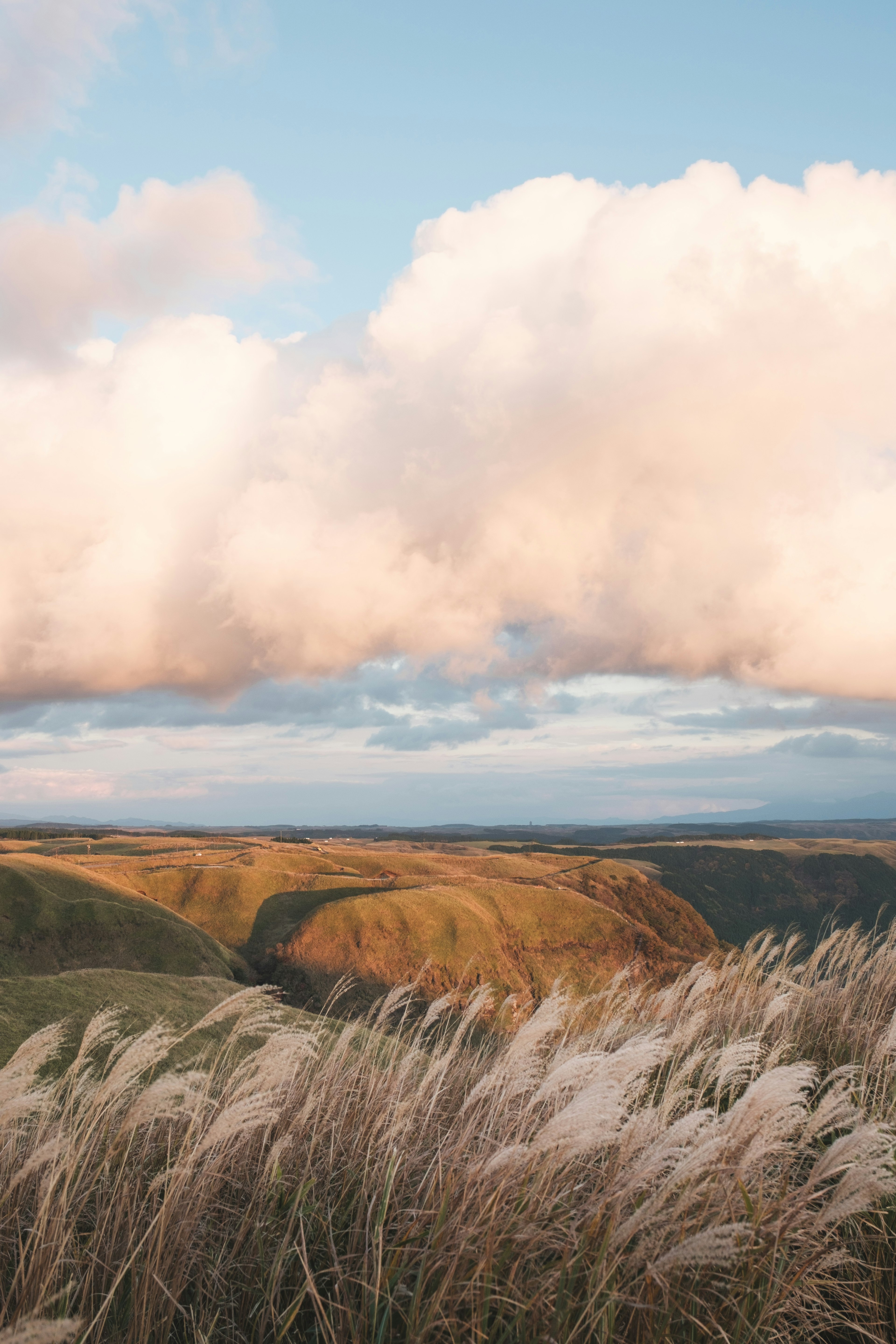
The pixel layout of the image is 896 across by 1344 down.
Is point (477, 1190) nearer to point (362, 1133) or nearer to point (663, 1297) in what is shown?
point (663, 1297)

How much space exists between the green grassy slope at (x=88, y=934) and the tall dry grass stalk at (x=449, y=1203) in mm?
36479

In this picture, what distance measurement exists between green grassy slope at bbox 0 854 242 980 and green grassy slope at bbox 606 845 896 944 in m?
124

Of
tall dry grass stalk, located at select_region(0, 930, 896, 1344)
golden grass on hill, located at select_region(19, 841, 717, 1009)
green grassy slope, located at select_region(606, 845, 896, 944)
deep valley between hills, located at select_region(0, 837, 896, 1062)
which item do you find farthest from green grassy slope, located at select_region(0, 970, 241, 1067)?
green grassy slope, located at select_region(606, 845, 896, 944)

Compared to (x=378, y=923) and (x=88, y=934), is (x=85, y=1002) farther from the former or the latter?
(x=378, y=923)

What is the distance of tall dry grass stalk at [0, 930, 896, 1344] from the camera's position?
3809 millimetres

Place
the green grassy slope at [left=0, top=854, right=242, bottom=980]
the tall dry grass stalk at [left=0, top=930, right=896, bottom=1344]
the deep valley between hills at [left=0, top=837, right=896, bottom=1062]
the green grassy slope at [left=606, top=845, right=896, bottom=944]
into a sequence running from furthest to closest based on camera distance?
the green grassy slope at [left=606, top=845, right=896, bottom=944]
the green grassy slope at [left=0, top=854, right=242, bottom=980]
the deep valley between hills at [left=0, top=837, right=896, bottom=1062]
the tall dry grass stalk at [left=0, top=930, right=896, bottom=1344]

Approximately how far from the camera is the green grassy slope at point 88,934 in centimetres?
4100

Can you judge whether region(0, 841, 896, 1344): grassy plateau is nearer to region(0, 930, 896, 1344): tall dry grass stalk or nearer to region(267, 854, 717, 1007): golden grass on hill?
region(0, 930, 896, 1344): tall dry grass stalk

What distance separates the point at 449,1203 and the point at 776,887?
198094 millimetres

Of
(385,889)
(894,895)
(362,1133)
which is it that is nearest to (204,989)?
(362,1133)

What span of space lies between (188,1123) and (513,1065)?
10.7 feet

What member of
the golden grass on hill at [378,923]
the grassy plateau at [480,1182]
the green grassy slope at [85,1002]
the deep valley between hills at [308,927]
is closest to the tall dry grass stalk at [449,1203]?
the grassy plateau at [480,1182]

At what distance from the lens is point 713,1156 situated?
367cm

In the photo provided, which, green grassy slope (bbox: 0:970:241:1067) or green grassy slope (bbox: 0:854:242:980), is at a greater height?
green grassy slope (bbox: 0:970:241:1067)
